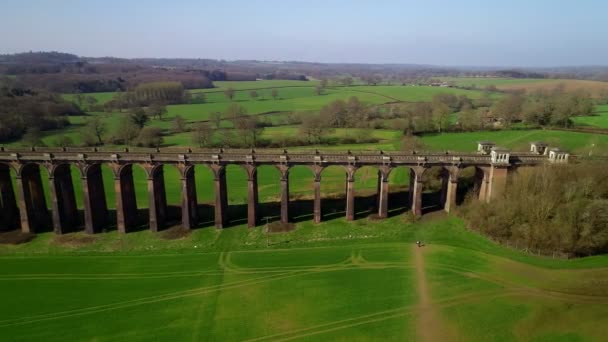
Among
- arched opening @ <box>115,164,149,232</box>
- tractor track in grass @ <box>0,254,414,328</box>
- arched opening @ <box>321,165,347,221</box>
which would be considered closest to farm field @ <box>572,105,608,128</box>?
arched opening @ <box>321,165,347,221</box>

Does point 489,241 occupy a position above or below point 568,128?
below

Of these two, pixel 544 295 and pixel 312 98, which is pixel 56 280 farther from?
pixel 312 98

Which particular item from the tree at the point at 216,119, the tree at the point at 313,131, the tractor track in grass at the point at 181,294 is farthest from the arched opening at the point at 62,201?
the tree at the point at 216,119

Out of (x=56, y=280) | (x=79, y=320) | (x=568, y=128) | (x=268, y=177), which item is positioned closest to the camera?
(x=79, y=320)

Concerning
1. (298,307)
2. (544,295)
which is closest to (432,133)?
(544,295)

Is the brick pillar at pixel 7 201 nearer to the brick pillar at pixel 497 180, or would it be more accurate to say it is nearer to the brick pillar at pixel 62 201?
the brick pillar at pixel 62 201

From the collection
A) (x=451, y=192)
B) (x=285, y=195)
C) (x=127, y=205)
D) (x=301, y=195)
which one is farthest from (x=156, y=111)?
(x=451, y=192)
